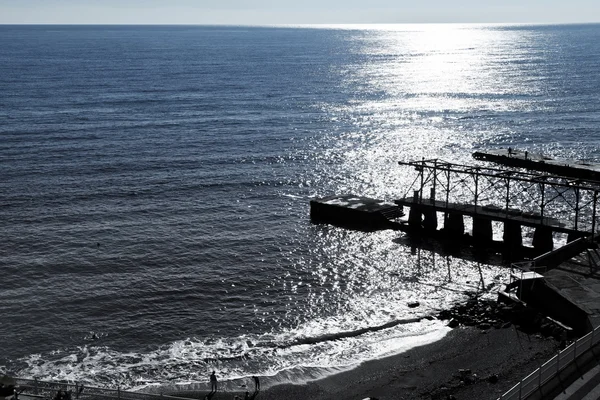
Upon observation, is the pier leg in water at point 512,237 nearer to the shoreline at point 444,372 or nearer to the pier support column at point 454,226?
the pier support column at point 454,226

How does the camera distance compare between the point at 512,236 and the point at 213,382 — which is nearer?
the point at 213,382

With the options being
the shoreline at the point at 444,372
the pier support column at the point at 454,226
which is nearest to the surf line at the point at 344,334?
the shoreline at the point at 444,372

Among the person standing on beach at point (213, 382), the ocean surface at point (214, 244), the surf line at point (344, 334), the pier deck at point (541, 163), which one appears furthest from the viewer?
the pier deck at point (541, 163)

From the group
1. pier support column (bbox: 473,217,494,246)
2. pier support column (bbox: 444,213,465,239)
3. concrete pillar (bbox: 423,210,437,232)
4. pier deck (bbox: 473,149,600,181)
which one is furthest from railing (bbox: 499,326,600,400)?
pier deck (bbox: 473,149,600,181)

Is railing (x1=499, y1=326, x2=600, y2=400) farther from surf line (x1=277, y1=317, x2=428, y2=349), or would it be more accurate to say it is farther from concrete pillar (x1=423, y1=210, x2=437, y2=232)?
concrete pillar (x1=423, y1=210, x2=437, y2=232)

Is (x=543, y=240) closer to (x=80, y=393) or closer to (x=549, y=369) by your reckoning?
(x=549, y=369)

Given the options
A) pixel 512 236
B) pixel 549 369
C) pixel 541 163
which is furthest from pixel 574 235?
pixel 541 163
